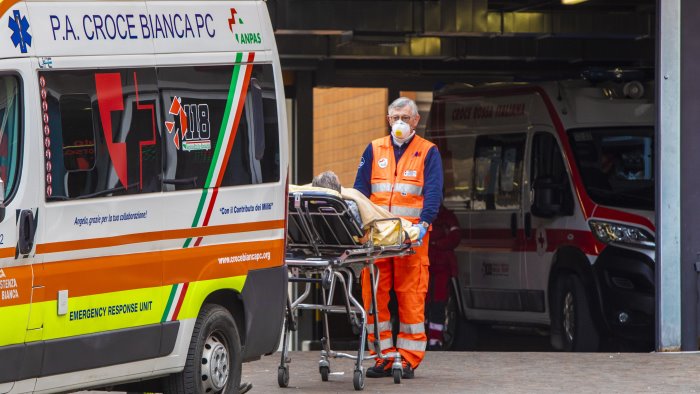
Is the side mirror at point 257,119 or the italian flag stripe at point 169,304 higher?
the side mirror at point 257,119

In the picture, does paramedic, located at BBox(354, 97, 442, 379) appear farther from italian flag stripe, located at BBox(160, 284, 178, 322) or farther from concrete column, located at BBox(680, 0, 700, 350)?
concrete column, located at BBox(680, 0, 700, 350)

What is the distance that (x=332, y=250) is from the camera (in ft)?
35.8

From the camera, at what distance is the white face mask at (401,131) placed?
37.2 feet

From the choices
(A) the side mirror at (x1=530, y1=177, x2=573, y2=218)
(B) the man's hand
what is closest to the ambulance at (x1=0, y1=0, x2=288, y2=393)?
(B) the man's hand

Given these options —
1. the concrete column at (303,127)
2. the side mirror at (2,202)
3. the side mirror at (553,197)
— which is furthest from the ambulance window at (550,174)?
the side mirror at (2,202)

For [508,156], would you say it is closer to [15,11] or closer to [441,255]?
[441,255]

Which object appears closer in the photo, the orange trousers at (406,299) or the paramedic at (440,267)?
the orange trousers at (406,299)

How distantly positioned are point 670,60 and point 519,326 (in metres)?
4.32

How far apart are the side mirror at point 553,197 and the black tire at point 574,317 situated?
2.09 feet

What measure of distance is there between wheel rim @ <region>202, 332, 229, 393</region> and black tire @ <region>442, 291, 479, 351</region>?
801 cm

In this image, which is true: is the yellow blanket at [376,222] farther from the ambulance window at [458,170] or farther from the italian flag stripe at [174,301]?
the ambulance window at [458,170]

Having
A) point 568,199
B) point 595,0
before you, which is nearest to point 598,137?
point 568,199

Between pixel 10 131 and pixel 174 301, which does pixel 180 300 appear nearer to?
pixel 174 301

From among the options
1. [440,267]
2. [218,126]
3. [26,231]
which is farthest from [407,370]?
[440,267]
